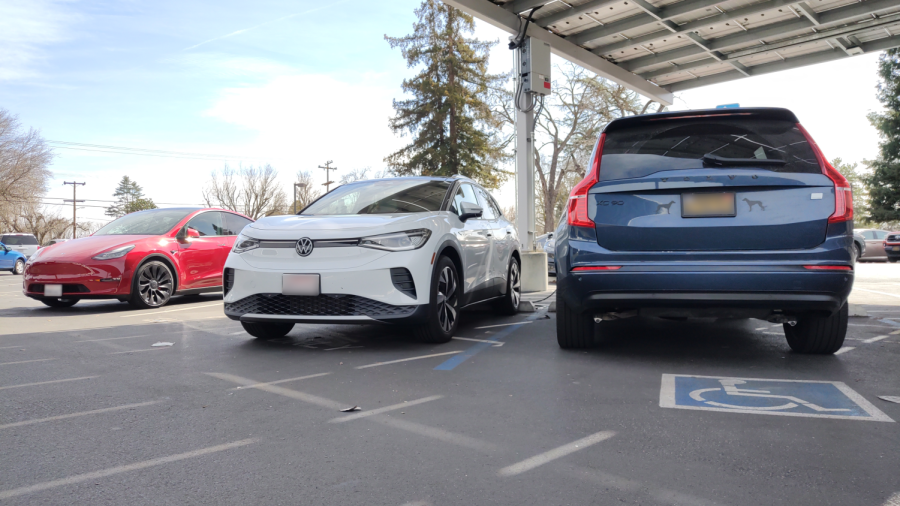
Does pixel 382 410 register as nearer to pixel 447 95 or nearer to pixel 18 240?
pixel 18 240

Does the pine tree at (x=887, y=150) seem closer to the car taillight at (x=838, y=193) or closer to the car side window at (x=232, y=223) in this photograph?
the car side window at (x=232, y=223)

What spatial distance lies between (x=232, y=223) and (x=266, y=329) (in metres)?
4.91

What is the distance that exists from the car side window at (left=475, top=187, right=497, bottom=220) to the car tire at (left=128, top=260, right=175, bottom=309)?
4.55 metres

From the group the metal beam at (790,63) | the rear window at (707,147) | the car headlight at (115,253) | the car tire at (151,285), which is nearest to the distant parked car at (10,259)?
the car tire at (151,285)

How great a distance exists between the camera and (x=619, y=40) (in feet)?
40.5

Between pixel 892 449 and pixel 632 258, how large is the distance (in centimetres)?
189

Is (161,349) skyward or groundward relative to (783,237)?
groundward

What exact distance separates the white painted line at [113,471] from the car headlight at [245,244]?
2.71m

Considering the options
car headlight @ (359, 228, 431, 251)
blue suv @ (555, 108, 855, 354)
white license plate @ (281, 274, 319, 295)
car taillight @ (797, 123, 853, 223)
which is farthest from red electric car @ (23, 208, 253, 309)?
car taillight @ (797, 123, 853, 223)

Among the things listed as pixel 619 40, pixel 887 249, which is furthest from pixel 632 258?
pixel 887 249

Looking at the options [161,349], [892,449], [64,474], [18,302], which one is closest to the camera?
[64,474]

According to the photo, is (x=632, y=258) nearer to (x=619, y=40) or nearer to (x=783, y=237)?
(x=783, y=237)

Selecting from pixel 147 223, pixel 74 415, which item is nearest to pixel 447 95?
pixel 147 223

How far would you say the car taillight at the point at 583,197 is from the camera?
4438 mm
